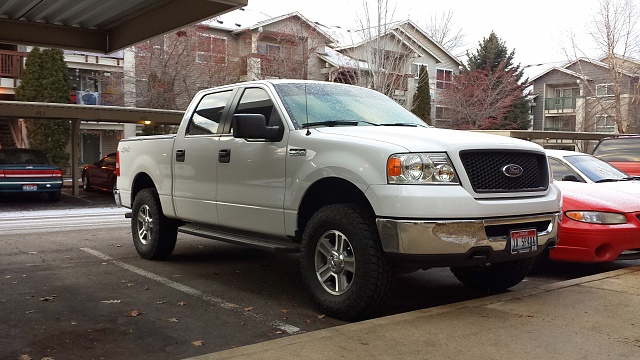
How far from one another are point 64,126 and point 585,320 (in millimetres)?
27835

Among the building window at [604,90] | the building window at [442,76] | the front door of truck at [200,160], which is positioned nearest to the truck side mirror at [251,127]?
the front door of truck at [200,160]

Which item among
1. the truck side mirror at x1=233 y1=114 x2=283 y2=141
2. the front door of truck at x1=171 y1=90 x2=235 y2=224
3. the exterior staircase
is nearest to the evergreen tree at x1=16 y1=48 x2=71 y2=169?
the exterior staircase

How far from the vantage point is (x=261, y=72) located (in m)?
31.1

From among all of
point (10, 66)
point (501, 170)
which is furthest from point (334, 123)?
point (10, 66)

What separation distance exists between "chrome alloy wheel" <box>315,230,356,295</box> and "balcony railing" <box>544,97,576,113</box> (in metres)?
47.6

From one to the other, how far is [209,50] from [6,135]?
1069cm

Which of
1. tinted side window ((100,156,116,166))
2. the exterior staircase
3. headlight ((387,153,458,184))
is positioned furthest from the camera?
the exterior staircase

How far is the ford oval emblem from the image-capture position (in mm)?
4902

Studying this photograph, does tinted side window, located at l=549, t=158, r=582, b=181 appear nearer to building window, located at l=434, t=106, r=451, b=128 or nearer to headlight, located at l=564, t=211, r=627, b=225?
headlight, located at l=564, t=211, r=627, b=225

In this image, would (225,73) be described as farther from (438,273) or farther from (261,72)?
(438,273)

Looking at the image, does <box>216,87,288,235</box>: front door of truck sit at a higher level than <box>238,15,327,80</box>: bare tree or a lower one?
lower

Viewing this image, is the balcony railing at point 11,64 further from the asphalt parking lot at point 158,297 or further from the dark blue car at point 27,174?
the asphalt parking lot at point 158,297

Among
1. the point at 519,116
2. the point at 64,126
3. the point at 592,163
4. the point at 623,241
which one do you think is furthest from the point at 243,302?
the point at 519,116

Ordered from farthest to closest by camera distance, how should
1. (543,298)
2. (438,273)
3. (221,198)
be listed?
(438,273)
(221,198)
(543,298)
